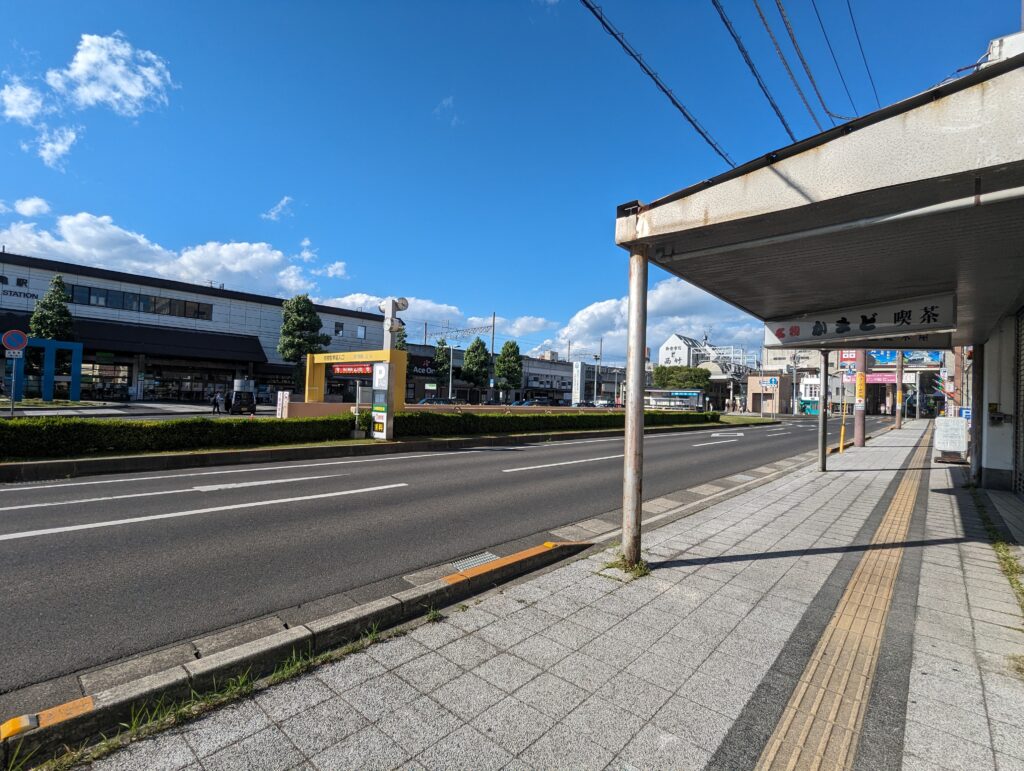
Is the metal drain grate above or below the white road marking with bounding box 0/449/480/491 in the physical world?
above

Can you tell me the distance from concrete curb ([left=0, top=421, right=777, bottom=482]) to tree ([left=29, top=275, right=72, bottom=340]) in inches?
1158

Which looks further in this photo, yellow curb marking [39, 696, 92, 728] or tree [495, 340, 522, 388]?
tree [495, 340, 522, 388]

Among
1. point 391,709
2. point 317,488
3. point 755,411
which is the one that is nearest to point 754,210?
point 391,709

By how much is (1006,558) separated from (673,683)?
5255 mm

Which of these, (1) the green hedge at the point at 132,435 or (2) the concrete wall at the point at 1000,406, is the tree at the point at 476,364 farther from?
(2) the concrete wall at the point at 1000,406

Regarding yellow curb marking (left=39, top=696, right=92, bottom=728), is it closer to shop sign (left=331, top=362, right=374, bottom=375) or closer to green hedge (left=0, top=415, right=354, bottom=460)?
green hedge (left=0, top=415, right=354, bottom=460)

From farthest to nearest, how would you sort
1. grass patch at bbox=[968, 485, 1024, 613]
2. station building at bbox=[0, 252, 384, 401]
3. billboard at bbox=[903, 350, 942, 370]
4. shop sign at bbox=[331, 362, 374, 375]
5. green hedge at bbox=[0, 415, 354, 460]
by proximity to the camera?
billboard at bbox=[903, 350, 942, 370] → station building at bbox=[0, 252, 384, 401] → shop sign at bbox=[331, 362, 374, 375] → green hedge at bbox=[0, 415, 354, 460] → grass patch at bbox=[968, 485, 1024, 613]

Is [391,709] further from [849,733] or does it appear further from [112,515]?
[112,515]

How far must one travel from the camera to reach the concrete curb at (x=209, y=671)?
7.14ft

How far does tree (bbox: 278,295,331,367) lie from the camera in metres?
39.3

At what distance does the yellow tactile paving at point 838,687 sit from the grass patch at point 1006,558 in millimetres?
899

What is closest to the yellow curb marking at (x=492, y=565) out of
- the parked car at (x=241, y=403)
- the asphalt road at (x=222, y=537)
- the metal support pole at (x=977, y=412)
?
the asphalt road at (x=222, y=537)

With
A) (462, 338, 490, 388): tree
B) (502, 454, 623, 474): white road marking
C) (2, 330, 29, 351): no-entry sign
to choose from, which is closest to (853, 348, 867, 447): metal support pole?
(502, 454, 623, 474): white road marking

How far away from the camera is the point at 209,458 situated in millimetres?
10906
